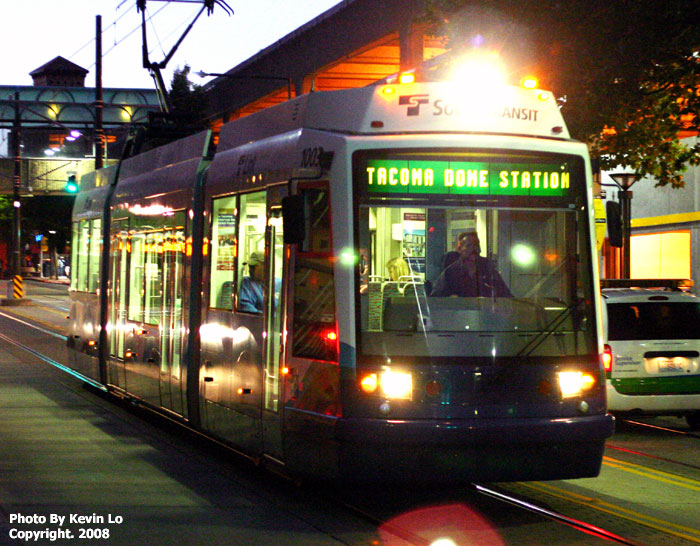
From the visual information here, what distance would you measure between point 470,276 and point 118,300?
6.98 meters

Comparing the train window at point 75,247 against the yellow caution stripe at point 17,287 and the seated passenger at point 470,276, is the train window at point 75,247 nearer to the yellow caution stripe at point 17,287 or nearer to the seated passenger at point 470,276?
the seated passenger at point 470,276

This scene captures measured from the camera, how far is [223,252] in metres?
9.81

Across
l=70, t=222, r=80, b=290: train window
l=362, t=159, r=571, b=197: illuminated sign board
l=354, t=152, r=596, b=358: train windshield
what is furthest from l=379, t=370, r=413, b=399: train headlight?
l=70, t=222, r=80, b=290: train window

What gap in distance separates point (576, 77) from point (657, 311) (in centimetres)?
379

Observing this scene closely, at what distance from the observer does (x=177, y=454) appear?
34.2ft

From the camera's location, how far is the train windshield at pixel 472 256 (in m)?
7.61

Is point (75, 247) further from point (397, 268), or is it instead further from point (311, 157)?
point (397, 268)

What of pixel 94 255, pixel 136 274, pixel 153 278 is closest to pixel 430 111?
pixel 153 278

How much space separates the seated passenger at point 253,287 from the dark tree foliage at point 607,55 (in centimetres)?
707

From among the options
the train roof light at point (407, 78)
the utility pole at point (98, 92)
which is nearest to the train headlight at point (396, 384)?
the train roof light at point (407, 78)

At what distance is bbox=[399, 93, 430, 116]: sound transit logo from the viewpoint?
806 centimetres

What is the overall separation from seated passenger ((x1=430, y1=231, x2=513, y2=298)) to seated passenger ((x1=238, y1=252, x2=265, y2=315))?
1.63 meters

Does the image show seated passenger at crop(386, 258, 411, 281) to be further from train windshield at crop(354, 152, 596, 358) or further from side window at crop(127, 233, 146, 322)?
side window at crop(127, 233, 146, 322)

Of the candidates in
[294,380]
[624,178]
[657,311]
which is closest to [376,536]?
[294,380]
